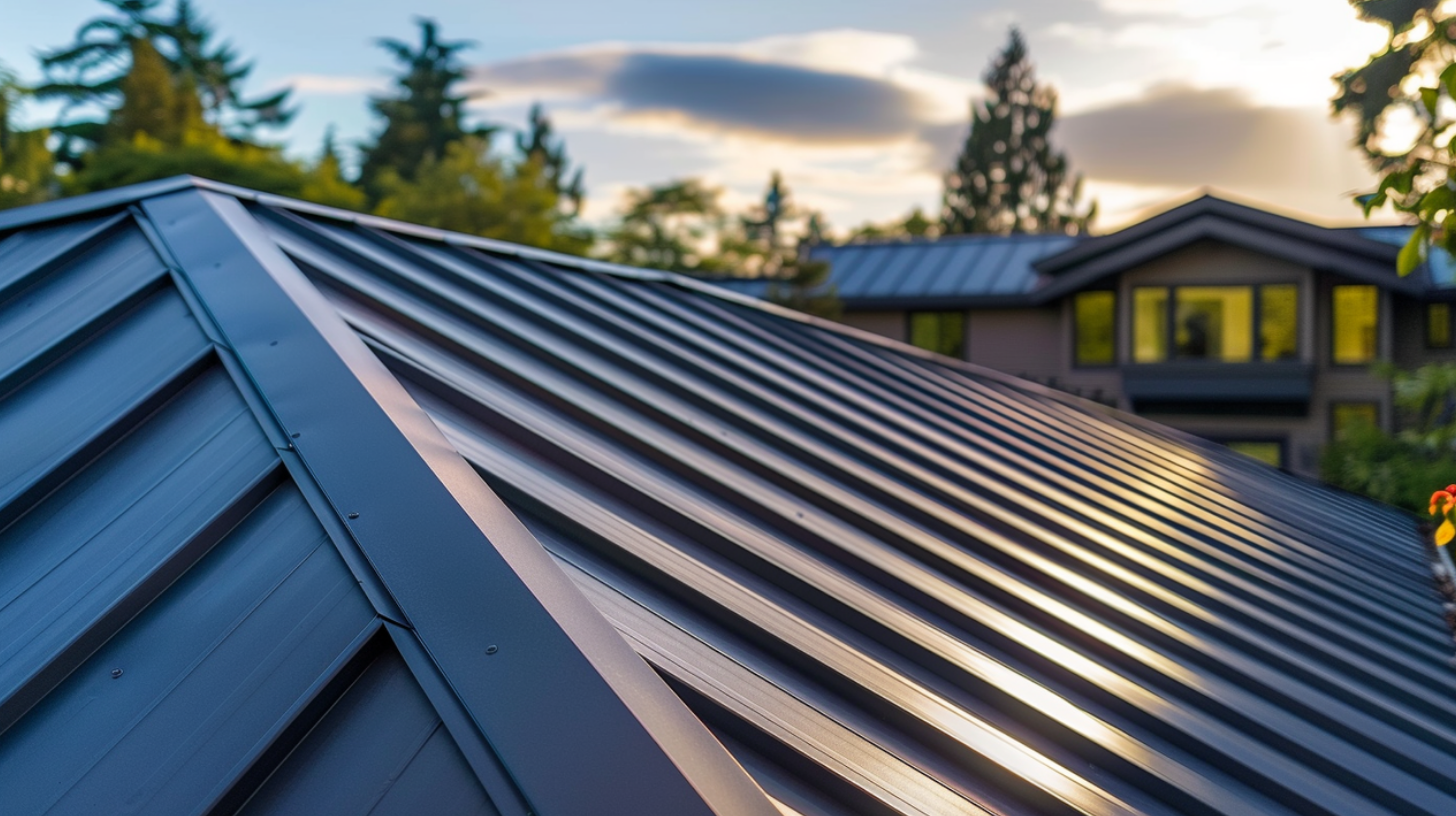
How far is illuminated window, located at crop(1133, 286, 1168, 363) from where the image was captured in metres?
26.1

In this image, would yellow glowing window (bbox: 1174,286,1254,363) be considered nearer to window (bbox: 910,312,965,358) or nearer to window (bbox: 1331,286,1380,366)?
window (bbox: 1331,286,1380,366)

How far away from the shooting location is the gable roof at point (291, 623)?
1759mm

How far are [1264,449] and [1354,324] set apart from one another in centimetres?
386

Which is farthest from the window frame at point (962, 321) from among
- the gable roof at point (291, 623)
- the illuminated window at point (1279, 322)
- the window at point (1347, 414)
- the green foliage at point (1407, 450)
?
the gable roof at point (291, 623)

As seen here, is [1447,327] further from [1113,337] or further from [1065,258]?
[1065,258]

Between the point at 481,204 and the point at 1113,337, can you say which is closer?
the point at 1113,337

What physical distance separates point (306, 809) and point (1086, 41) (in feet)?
185

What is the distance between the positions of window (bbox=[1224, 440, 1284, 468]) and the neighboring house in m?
0.04

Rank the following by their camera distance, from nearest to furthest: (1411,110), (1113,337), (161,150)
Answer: (1411,110) < (1113,337) < (161,150)

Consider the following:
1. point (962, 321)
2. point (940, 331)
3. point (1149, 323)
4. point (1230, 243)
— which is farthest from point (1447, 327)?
point (940, 331)

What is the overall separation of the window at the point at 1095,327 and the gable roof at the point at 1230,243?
3.05 feet

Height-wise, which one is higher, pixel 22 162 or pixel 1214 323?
pixel 22 162

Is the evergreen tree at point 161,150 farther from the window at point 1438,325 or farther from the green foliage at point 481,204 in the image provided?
the window at point 1438,325

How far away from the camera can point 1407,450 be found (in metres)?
21.2
